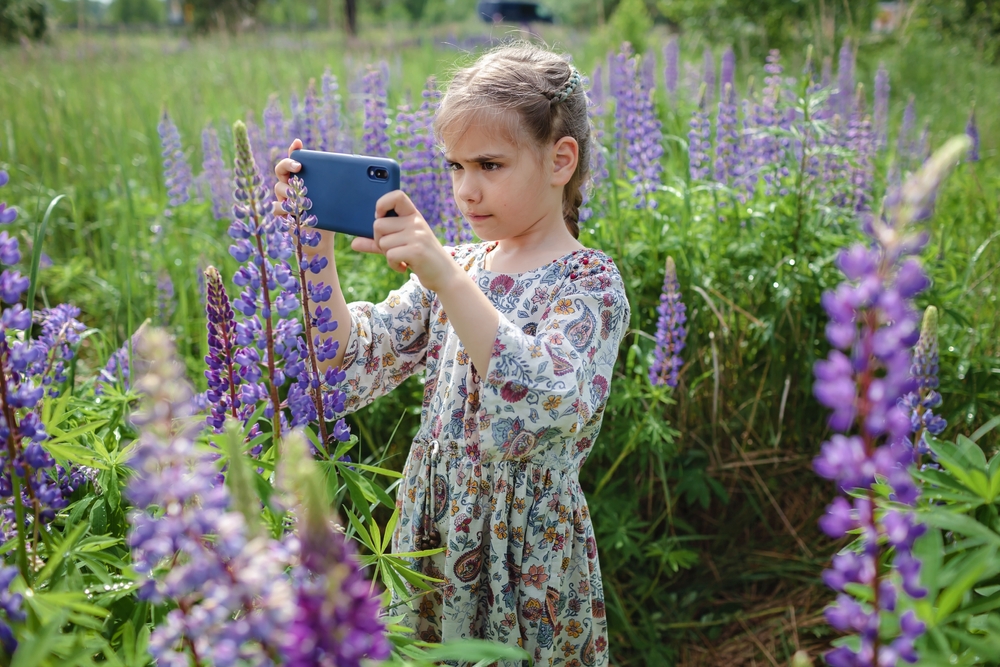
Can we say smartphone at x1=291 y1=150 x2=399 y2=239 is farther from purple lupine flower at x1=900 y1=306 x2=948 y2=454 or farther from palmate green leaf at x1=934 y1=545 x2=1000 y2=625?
purple lupine flower at x1=900 y1=306 x2=948 y2=454

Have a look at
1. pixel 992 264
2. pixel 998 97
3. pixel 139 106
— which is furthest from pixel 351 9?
pixel 992 264

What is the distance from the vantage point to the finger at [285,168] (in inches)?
66.1

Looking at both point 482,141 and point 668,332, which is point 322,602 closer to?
point 482,141

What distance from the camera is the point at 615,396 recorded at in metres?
2.65

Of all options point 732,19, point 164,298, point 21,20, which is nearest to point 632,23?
point 732,19

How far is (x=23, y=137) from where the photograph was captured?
5.59m

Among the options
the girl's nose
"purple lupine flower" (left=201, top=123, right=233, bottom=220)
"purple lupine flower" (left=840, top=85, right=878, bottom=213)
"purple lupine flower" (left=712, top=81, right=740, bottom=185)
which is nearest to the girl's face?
the girl's nose

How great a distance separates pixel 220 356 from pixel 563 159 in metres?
1.02

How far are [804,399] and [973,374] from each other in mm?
584

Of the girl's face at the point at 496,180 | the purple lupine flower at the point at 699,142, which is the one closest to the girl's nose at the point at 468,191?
the girl's face at the point at 496,180

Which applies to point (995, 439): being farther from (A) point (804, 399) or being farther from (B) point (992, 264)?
(B) point (992, 264)

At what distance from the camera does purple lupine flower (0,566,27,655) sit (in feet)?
3.14

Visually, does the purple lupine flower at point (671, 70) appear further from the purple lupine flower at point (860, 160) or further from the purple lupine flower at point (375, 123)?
the purple lupine flower at point (375, 123)

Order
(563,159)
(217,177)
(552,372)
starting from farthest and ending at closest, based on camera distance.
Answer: (217,177) → (563,159) → (552,372)
